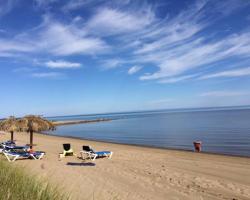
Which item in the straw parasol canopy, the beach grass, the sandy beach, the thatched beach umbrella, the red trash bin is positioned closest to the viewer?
the beach grass

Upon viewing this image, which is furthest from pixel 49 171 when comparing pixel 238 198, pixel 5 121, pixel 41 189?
pixel 5 121

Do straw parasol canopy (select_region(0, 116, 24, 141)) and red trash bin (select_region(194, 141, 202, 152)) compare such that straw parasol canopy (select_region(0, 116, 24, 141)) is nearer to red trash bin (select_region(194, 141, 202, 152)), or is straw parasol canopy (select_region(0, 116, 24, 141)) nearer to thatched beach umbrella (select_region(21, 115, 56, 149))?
thatched beach umbrella (select_region(21, 115, 56, 149))

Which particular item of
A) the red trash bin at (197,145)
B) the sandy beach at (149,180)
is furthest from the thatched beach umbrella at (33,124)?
the red trash bin at (197,145)

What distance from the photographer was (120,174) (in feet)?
35.9

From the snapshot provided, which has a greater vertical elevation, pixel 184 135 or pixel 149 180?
pixel 184 135

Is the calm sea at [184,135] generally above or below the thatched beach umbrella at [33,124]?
below

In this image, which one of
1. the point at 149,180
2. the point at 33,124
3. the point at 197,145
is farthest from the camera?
the point at 197,145

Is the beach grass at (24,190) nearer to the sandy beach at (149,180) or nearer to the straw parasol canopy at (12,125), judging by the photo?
the sandy beach at (149,180)

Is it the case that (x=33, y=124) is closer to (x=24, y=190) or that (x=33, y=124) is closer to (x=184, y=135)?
(x=24, y=190)

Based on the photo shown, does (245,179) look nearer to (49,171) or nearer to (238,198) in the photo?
(238,198)

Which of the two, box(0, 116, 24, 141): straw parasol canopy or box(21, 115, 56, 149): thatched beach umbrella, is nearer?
box(21, 115, 56, 149): thatched beach umbrella

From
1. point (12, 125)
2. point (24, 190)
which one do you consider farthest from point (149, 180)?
point (12, 125)

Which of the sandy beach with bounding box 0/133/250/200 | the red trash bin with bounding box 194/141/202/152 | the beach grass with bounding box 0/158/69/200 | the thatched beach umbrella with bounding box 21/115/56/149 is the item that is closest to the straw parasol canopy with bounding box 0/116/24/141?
the thatched beach umbrella with bounding box 21/115/56/149

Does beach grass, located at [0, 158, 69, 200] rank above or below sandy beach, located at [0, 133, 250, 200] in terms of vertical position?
above
